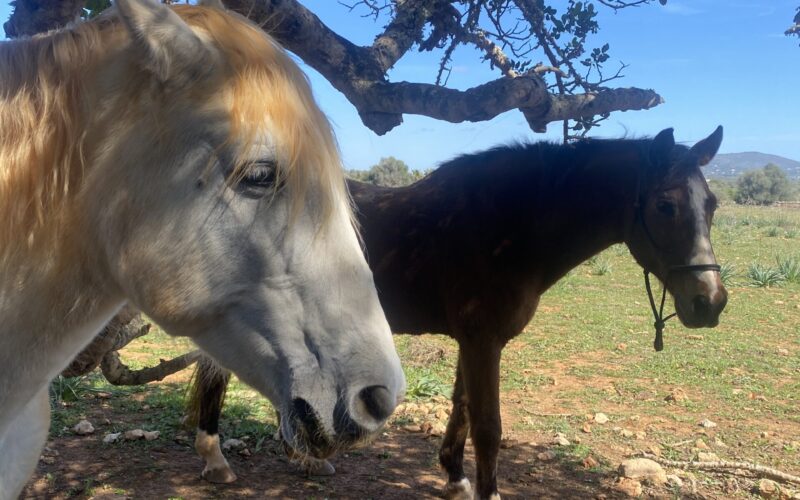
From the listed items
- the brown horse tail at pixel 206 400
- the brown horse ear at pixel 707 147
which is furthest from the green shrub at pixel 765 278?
the brown horse tail at pixel 206 400

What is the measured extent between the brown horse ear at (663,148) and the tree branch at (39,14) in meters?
3.03

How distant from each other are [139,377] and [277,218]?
109 inches

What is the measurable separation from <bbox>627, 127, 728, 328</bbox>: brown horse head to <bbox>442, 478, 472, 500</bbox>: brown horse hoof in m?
1.68

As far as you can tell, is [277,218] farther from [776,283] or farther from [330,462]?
[776,283]

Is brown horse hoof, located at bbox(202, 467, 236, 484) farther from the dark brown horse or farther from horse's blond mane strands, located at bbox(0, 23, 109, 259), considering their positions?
horse's blond mane strands, located at bbox(0, 23, 109, 259)

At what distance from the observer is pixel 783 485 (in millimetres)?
3973

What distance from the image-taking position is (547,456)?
4.58 metres

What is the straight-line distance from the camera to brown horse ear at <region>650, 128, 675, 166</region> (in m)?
3.53

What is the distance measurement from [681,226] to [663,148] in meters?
0.47

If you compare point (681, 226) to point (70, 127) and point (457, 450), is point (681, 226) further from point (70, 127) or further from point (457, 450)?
point (70, 127)

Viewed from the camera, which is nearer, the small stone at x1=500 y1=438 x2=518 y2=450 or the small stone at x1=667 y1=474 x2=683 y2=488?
the small stone at x1=667 y1=474 x2=683 y2=488

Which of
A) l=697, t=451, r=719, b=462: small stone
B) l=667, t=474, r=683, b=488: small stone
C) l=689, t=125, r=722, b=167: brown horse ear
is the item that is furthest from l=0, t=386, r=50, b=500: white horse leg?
l=697, t=451, r=719, b=462: small stone

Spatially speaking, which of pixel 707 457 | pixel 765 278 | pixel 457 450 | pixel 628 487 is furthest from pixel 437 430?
pixel 765 278

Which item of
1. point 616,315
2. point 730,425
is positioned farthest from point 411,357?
point 616,315
